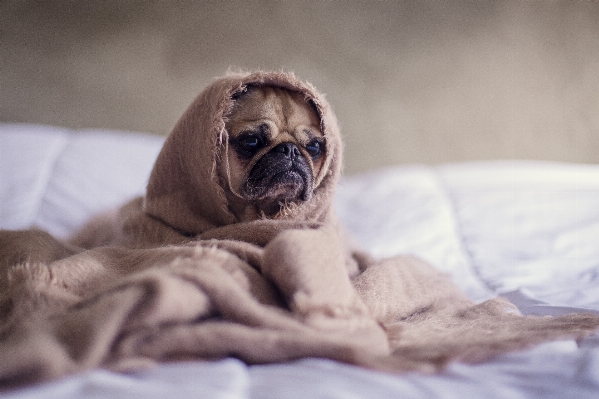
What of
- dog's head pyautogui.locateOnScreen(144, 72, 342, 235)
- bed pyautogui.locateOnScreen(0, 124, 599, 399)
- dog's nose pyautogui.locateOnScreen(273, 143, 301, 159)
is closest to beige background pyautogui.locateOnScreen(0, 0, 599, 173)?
bed pyautogui.locateOnScreen(0, 124, 599, 399)

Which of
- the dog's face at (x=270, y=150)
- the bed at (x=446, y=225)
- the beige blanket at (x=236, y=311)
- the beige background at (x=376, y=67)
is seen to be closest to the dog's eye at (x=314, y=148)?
the dog's face at (x=270, y=150)

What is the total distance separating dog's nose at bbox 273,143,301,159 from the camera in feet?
3.83

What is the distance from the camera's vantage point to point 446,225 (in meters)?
1.73

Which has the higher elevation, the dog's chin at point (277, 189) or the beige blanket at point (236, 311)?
the dog's chin at point (277, 189)

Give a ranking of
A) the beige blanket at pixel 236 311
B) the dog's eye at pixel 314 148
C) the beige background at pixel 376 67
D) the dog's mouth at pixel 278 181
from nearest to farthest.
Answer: the beige blanket at pixel 236 311 < the dog's mouth at pixel 278 181 < the dog's eye at pixel 314 148 < the beige background at pixel 376 67

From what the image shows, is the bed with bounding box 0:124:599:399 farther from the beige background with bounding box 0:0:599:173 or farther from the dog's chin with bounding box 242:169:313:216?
the dog's chin with bounding box 242:169:313:216

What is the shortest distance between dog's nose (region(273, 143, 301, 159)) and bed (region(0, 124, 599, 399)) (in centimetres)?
57

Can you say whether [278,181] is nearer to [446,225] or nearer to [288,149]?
[288,149]

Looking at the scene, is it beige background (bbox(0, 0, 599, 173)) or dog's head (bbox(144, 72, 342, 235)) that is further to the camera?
beige background (bbox(0, 0, 599, 173))

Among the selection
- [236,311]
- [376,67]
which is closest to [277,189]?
[236,311]

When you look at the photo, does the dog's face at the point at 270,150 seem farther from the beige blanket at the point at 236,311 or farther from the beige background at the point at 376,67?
the beige background at the point at 376,67

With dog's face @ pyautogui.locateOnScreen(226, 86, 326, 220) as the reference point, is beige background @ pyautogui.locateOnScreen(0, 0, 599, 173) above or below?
above

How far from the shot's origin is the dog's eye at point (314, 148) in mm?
1263

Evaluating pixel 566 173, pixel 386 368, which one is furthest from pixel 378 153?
pixel 386 368
